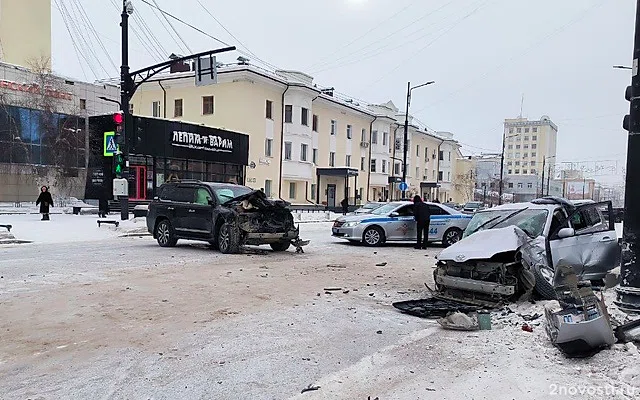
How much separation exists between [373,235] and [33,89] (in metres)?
29.8

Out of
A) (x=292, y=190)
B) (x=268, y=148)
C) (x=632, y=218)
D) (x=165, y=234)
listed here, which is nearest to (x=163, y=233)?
(x=165, y=234)

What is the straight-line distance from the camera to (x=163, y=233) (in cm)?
1520

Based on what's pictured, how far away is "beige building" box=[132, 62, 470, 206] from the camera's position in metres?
38.5

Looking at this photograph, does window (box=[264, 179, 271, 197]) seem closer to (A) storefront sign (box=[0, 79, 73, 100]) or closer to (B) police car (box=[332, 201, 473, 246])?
(A) storefront sign (box=[0, 79, 73, 100])

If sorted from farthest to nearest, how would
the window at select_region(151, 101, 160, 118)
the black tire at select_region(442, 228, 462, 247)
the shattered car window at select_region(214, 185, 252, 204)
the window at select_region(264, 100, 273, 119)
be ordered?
the window at select_region(151, 101, 160, 118) → the window at select_region(264, 100, 273, 119) → the black tire at select_region(442, 228, 462, 247) → the shattered car window at select_region(214, 185, 252, 204)

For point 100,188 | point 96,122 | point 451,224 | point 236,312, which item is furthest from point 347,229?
point 96,122

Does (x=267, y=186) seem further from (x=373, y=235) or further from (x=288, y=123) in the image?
(x=373, y=235)

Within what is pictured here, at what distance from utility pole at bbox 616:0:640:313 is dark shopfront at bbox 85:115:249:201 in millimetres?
27287

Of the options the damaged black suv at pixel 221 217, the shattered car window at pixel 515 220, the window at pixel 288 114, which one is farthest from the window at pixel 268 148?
the shattered car window at pixel 515 220

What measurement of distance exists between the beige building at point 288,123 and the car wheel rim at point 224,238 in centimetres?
2509

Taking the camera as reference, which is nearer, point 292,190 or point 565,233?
point 565,233

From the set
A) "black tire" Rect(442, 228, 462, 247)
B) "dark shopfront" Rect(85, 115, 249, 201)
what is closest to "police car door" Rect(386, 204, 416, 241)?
"black tire" Rect(442, 228, 462, 247)

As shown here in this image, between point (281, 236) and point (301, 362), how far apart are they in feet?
29.4

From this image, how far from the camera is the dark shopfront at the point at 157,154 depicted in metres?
31.1
